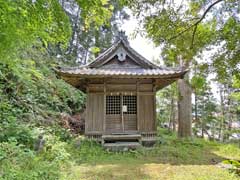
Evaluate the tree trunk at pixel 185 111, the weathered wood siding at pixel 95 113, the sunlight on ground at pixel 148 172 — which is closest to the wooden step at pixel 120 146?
the weathered wood siding at pixel 95 113

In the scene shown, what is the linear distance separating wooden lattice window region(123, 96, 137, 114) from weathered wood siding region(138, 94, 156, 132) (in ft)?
0.76

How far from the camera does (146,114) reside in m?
10.9

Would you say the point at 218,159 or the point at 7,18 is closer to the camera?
the point at 7,18

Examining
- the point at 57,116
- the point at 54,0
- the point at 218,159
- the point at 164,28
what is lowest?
the point at 218,159

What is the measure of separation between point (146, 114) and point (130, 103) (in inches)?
31.4

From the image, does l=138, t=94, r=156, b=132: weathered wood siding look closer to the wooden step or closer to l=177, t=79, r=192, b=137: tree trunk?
the wooden step

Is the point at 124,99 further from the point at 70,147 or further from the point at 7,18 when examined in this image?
the point at 7,18

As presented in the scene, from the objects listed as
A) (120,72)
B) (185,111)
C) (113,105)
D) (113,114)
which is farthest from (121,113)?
(185,111)

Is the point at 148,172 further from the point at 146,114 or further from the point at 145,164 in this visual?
the point at 146,114

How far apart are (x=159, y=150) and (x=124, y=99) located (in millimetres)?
2551

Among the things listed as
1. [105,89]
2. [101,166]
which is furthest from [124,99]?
[101,166]

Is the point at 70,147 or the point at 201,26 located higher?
the point at 201,26

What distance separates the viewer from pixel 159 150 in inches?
385

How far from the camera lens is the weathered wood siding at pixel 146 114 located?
10.9m
